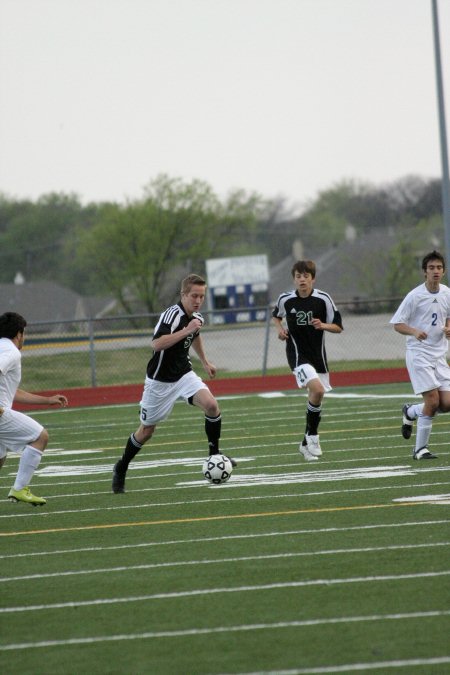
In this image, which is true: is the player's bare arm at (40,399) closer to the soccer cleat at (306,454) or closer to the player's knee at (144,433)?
the player's knee at (144,433)

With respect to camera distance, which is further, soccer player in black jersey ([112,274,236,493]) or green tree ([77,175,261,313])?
green tree ([77,175,261,313])

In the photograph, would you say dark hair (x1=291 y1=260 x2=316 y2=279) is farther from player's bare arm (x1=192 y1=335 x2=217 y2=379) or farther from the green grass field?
the green grass field

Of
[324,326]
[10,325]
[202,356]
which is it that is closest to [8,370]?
[10,325]

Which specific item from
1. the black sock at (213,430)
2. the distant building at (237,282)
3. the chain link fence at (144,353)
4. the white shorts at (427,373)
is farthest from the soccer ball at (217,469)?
the distant building at (237,282)

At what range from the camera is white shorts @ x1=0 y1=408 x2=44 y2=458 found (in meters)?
9.68

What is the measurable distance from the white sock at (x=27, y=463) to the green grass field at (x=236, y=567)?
29cm

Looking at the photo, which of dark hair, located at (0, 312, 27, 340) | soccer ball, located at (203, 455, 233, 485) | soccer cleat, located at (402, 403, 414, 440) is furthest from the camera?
soccer cleat, located at (402, 403, 414, 440)

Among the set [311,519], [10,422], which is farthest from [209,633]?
[10,422]

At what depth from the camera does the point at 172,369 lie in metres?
10.5

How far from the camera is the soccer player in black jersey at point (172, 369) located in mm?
10352

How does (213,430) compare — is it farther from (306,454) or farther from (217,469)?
(306,454)

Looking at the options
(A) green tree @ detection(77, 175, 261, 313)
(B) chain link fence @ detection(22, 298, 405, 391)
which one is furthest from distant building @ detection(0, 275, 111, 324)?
(B) chain link fence @ detection(22, 298, 405, 391)

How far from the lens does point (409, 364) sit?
11789mm

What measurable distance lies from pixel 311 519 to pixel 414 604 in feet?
8.98
